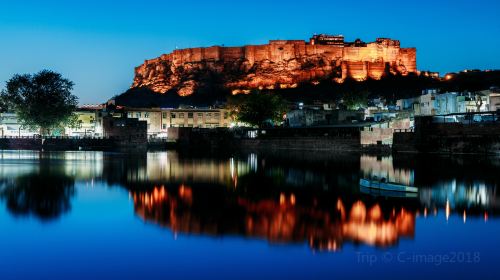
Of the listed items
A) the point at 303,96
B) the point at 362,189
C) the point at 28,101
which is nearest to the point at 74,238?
the point at 362,189

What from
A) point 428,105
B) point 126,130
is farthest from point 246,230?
point 126,130

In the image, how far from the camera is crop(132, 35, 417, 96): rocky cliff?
419 ft

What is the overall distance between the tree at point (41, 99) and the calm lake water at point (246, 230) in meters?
41.5

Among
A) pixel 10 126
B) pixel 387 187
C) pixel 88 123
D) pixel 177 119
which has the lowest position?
pixel 387 187

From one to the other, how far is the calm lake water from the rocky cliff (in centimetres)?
10137

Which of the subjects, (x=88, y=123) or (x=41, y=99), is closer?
(x=41, y=99)

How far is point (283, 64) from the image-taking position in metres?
130

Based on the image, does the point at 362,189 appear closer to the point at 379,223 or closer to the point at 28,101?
the point at 379,223

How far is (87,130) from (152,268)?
7526 cm

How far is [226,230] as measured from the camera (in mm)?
15078

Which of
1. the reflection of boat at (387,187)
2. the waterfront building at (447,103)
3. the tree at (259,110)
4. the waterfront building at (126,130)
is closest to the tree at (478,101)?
the waterfront building at (447,103)

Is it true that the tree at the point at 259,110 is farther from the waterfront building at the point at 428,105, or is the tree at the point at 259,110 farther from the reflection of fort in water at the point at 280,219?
the reflection of fort in water at the point at 280,219

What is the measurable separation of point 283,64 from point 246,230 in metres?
116

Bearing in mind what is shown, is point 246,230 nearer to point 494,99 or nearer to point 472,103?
point 494,99
